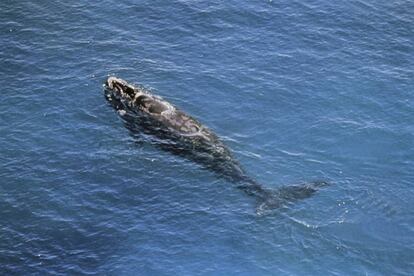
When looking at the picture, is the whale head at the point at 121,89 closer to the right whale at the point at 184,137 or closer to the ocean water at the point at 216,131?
the right whale at the point at 184,137

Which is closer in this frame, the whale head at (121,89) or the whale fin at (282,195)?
the whale fin at (282,195)

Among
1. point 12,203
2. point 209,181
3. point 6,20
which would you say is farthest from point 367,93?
point 6,20

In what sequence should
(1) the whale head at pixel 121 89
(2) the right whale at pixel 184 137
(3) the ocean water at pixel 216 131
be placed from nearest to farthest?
(3) the ocean water at pixel 216 131, (2) the right whale at pixel 184 137, (1) the whale head at pixel 121 89

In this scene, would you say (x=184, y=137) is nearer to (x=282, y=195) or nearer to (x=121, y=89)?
(x=121, y=89)

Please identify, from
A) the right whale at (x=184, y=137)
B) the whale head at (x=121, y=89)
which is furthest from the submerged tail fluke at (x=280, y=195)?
the whale head at (x=121, y=89)

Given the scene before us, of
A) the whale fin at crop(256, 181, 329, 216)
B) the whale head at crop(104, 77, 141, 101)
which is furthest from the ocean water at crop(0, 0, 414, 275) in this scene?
the whale head at crop(104, 77, 141, 101)

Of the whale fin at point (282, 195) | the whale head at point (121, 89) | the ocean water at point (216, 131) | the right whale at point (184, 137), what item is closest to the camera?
the ocean water at point (216, 131)

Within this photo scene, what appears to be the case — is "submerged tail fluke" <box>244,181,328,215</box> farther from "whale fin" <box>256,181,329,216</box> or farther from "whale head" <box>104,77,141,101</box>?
"whale head" <box>104,77,141,101</box>
